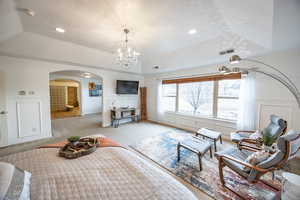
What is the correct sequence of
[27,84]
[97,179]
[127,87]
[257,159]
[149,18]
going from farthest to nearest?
[127,87]
[27,84]
[149,18]
[257,159]
[97,179]

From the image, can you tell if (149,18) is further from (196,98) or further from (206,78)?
(196,98)

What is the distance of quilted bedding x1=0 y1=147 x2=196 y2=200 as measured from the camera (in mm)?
899

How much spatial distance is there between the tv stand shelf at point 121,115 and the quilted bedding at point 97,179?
3.36 meters

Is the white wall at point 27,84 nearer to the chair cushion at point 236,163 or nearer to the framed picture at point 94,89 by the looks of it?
the framed picture at point 94,89

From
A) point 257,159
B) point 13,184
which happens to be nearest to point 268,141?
point 257,159

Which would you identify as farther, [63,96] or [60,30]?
[63,96]

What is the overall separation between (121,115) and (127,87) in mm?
1283

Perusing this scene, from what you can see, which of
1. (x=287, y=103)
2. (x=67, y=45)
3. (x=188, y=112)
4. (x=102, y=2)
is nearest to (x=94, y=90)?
(x=67, y=45)

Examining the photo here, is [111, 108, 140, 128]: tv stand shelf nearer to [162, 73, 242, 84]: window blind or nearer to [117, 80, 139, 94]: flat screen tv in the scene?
[117, 80, 139, 94]: flat screen tv

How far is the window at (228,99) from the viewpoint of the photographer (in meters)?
3.48

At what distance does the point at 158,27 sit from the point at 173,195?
2789 mm

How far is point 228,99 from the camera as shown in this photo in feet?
11.9

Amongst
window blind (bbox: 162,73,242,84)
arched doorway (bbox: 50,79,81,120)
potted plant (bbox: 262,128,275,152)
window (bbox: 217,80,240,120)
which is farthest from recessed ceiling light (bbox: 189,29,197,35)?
arched doorway (bbox: 50,79,81,120)

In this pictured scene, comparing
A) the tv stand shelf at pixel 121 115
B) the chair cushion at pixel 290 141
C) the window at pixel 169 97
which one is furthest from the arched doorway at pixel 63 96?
the chair cushion at pixel 290 141
